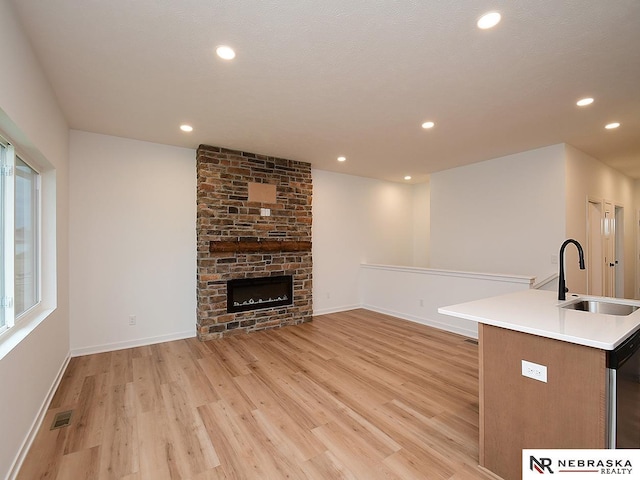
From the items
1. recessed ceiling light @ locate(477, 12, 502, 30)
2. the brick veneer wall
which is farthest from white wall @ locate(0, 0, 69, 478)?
recessed ceiling light @ locate(477, 12, 502, 30)

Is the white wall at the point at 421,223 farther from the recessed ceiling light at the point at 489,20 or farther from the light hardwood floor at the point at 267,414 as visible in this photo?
the recessed ceiling light at the point at 489,20

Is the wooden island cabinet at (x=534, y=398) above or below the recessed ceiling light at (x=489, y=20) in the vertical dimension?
below

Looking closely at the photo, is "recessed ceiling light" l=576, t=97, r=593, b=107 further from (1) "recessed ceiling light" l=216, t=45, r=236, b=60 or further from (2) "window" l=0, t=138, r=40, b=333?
(2) "window" l=0, t=138, r=40, b=333

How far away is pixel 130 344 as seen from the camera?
13.0 feet

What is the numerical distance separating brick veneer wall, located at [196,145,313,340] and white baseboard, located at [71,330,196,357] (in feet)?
0.82

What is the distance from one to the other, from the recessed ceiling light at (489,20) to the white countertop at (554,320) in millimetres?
1805

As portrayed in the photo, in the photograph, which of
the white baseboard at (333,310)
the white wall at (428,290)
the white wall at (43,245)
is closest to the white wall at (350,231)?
the white baseboard at (333,310)

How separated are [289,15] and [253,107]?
1.34 meters

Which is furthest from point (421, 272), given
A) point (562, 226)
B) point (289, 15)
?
point (289, 15)

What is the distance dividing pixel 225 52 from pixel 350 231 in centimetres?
434

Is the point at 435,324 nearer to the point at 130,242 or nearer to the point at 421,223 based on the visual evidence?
the point at 421,223

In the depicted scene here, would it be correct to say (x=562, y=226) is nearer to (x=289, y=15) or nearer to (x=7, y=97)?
(x=289, y=15)

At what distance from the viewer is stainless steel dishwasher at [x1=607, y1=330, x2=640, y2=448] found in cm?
138

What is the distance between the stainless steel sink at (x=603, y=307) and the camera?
209 cm
